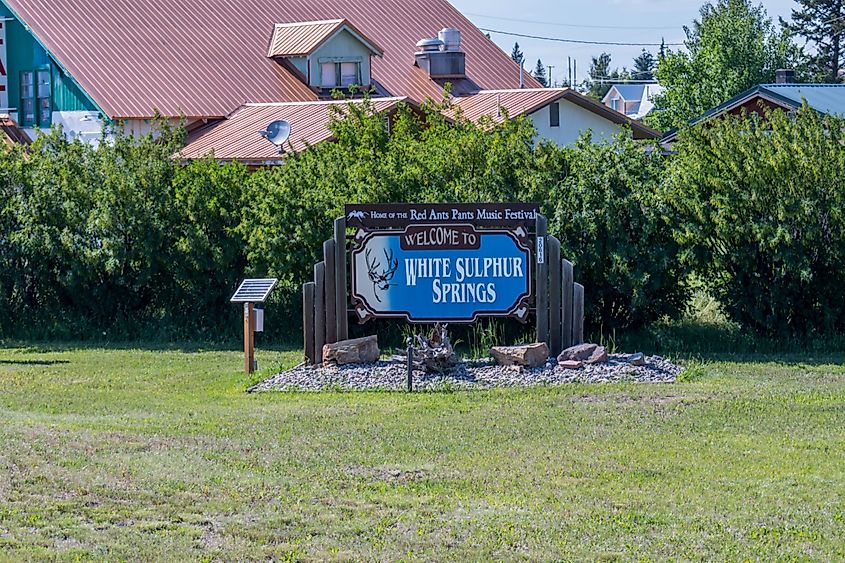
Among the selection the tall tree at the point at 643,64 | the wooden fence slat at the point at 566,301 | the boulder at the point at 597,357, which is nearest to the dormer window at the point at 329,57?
the wooden fence slat at the point at 566,301

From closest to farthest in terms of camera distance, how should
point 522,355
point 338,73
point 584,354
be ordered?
point 522,355, point 584,354, point 338,73

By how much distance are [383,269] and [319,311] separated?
2.78 feet

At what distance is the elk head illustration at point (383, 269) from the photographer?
1490 centimetres

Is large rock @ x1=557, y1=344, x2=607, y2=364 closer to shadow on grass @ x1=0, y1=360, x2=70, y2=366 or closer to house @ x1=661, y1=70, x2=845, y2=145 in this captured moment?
shadow on grass @ x1=0, y1=360, x2=70, y2=366

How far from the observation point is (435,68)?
42.1 metres

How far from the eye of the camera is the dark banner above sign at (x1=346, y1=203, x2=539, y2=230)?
14.8 metres

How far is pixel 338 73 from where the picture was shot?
38.7m

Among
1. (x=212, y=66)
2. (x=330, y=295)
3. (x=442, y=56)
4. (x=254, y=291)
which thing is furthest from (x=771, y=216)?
(x=442, y=56)

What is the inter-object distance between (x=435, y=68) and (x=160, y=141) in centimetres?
2210

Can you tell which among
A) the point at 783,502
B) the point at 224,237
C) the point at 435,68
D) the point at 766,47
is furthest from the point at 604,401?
the point at 766,47

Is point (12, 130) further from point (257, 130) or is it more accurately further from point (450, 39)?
point (450, 39)

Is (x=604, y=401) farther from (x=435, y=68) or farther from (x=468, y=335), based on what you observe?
(x=435, y=68)

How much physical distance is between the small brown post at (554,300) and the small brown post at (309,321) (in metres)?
2.62

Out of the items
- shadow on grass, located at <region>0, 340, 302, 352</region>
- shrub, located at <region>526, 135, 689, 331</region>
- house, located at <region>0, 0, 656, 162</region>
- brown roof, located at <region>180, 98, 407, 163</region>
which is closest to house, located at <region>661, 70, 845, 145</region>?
house, located at <region>0, 0, 656, 162</region>
